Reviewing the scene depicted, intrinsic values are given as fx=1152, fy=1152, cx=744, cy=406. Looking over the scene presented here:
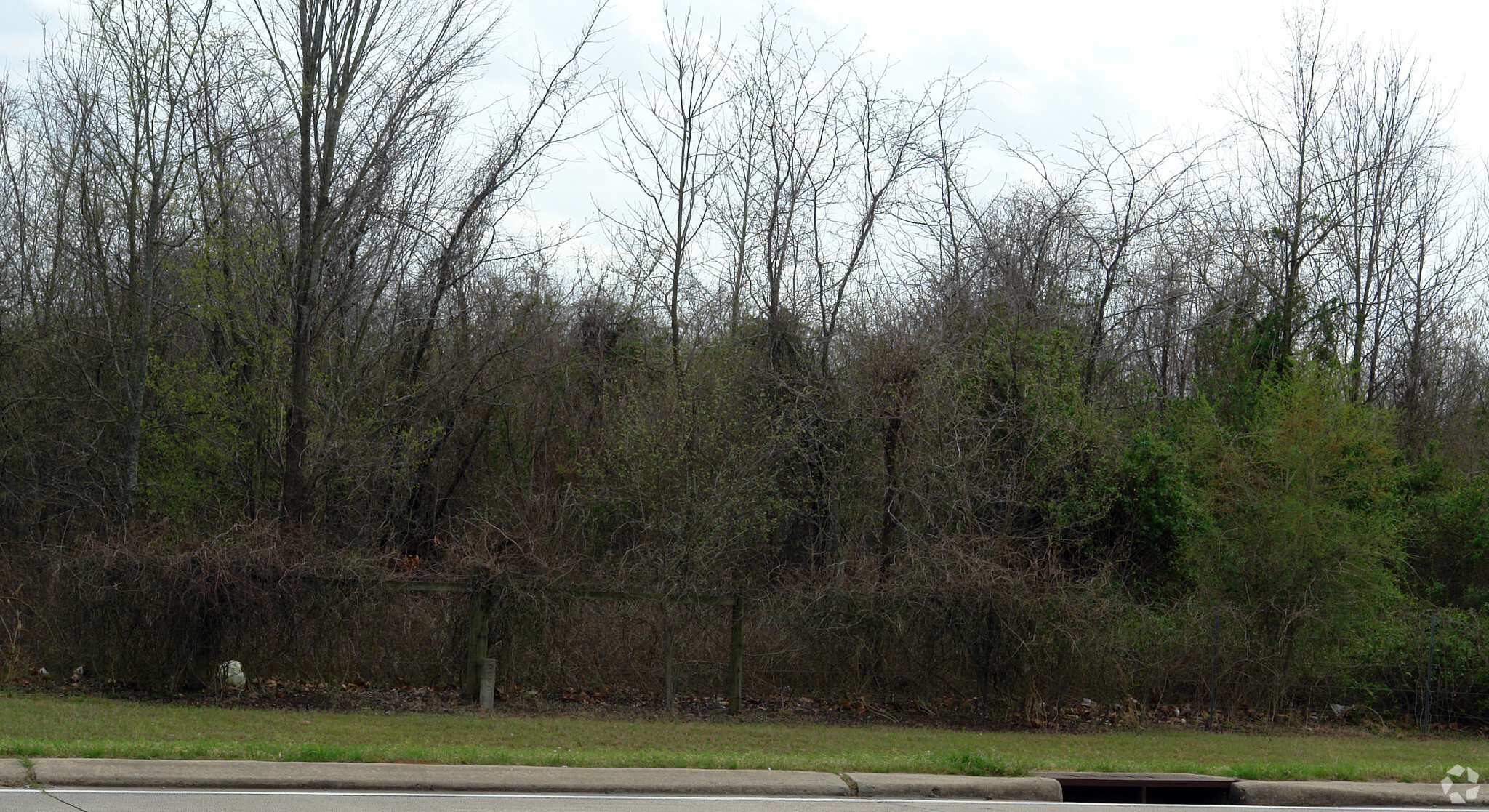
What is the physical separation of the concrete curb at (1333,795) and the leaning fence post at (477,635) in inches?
355

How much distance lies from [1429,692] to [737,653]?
35.6 ft

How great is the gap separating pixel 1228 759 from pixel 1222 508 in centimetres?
764

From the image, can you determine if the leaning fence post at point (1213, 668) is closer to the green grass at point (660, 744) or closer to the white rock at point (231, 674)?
the green grass at point (660, 744)

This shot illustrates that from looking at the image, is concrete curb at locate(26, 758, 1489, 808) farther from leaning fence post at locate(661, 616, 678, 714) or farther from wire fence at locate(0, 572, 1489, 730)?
leaning fence post at locate(661, 616, 678, 714)

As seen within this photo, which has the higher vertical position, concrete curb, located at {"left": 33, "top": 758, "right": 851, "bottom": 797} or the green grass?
concrete curb, located at {"left": 33, "top": 758, "right": 851, "bottom": 797}

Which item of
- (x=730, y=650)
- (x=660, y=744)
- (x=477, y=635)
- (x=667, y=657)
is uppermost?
(x=477, y=635)

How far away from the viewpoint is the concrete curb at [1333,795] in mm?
10367

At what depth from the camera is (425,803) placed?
838 cm

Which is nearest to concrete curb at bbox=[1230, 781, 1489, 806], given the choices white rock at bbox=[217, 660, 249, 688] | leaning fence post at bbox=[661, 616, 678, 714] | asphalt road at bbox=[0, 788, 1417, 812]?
asphalt road at bbox=[0, 788, 1417, 812]

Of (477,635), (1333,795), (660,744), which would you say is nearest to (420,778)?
(660,744)

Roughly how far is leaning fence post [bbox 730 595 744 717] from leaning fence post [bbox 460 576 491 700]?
10.6ft

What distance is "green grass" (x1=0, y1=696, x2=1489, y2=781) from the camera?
401 inches

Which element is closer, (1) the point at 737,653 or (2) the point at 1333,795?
(2) the point at 1333,795

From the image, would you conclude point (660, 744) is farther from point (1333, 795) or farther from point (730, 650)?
point (1333, 795)
